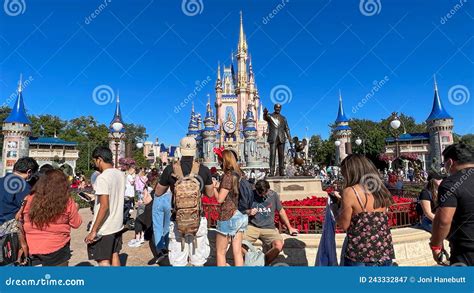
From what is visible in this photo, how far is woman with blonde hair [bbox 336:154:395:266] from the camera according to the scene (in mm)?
2832

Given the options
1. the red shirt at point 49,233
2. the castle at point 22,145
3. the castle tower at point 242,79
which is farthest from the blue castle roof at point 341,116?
the red shirt at point 49,233

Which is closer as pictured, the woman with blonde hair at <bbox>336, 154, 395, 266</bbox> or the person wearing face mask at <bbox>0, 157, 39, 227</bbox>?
the woman with blonde hair at <bbox>336, 154, 395, 266</bbox>

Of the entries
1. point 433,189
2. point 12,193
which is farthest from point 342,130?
point 12,193

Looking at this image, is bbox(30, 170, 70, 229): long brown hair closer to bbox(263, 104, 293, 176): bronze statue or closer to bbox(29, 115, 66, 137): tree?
bbox(263, 104, 293, 176): bronze statue

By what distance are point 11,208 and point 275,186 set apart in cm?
659

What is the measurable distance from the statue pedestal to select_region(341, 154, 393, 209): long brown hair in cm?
571

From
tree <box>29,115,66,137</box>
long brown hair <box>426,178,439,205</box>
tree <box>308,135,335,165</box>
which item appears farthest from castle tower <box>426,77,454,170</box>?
tree <box>29,115,66,137</box>

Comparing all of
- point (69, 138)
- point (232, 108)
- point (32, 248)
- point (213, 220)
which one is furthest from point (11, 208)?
point (232, 108)

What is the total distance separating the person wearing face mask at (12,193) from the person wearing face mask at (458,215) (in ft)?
16.1

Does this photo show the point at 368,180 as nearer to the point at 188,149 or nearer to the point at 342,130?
the point at 188,149

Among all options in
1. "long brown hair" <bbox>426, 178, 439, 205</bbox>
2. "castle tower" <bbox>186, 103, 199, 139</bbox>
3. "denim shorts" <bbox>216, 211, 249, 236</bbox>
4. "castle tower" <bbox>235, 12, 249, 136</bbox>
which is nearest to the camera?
"denim shorts" <bbox>216, 211, 249, 236</bbox>

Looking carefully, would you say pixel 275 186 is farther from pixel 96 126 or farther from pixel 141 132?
pixel 141 132

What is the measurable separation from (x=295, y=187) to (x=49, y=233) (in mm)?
6837

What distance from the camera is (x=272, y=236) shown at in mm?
4375
